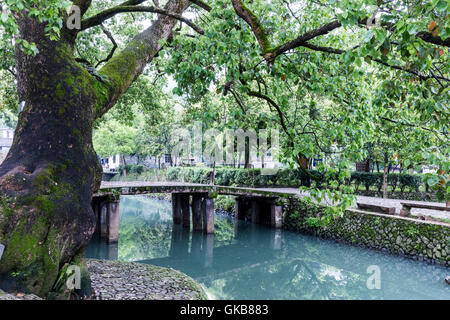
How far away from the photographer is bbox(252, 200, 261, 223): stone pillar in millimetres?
17797

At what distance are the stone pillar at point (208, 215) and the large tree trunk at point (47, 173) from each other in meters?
9.98

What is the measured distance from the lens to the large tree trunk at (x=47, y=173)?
13.4ft

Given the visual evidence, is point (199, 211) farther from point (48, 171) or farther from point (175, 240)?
point (48, 171)

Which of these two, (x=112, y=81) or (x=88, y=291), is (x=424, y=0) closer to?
(x=112, y=81)

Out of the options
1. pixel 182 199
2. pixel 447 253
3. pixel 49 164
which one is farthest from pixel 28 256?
pixel 182 199

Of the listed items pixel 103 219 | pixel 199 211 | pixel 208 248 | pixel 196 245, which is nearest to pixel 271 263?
pixel 208 248

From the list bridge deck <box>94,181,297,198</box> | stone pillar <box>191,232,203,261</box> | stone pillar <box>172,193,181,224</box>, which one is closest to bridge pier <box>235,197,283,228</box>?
bridge deck <box>94,181,297,198</box>

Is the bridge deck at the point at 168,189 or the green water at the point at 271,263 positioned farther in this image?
the bridge deck at the point at 168,189

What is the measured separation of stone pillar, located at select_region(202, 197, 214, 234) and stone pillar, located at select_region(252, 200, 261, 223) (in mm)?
3458

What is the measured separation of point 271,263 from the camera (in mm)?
11727

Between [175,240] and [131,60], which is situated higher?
[131,60]

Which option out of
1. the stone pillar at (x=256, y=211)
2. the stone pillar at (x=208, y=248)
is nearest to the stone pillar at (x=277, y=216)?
the stone pillar at (x=256, y=211)

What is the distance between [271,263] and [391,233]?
166 inches

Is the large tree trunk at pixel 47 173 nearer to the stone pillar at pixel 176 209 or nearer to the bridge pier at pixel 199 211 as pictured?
the bridge pier at pixel 199 211
